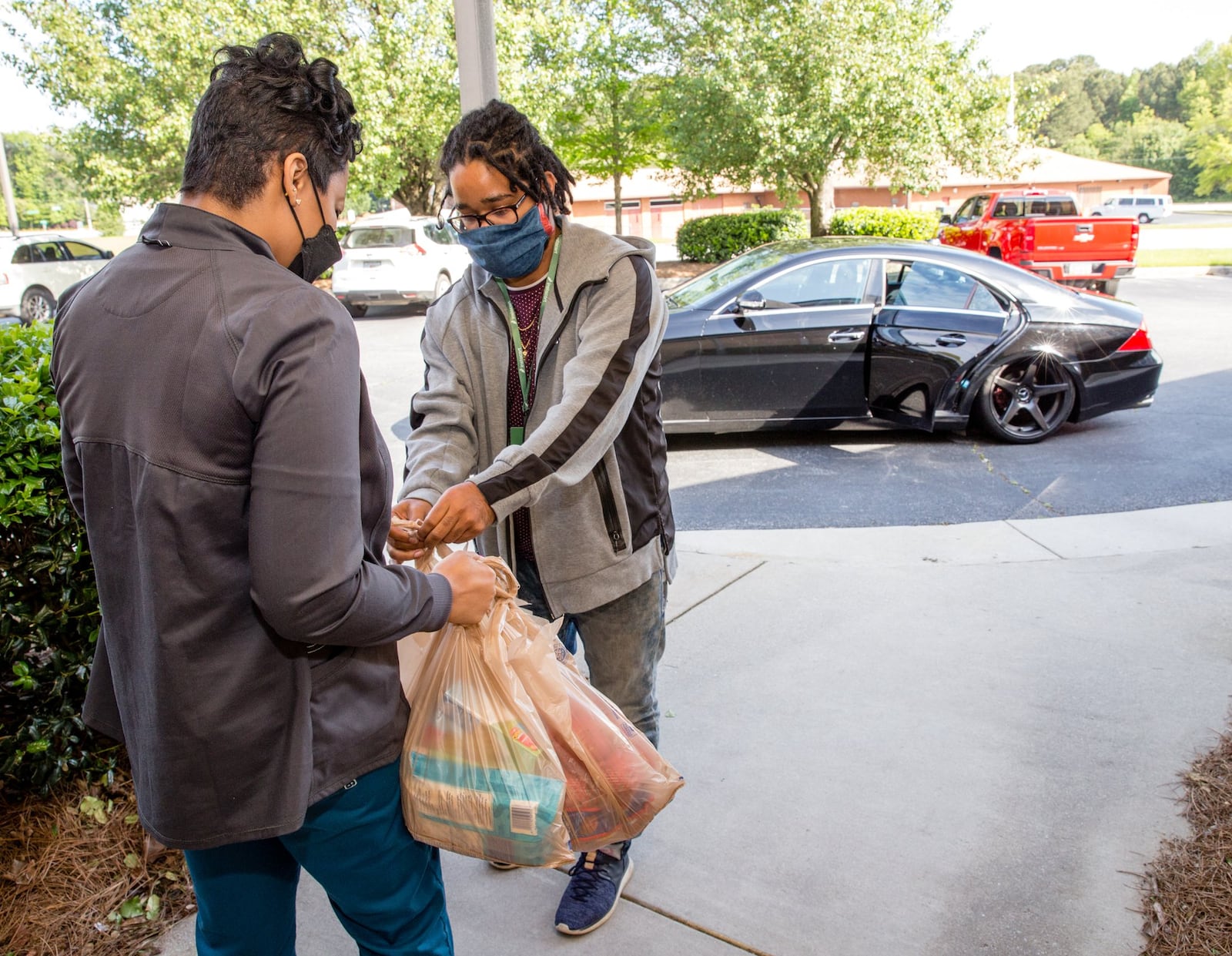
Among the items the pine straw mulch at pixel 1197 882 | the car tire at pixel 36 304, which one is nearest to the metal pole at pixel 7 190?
the car tire at pixel 36 304

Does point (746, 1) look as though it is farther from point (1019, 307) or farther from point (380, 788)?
point (380, 788)

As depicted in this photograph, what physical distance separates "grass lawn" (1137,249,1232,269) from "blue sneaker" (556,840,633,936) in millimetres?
22403

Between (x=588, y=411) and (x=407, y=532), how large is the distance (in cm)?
47

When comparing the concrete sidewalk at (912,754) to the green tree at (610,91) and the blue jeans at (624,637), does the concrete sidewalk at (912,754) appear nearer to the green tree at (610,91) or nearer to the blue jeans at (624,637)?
the blue jeans at (624,637)

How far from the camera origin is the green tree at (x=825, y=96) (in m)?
16.3

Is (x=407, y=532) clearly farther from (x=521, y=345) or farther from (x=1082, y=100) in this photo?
(x=1082, y=100)

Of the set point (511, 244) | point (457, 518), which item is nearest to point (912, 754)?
point (457, 518)

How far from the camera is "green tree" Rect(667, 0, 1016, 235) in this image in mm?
16297

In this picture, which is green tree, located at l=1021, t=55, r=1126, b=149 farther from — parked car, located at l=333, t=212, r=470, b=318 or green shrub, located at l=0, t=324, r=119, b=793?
green shrub, located at l=0, t=324, r=119, b=793

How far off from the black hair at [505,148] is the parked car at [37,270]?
1675 centimetres

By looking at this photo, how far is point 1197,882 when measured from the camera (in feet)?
8.44

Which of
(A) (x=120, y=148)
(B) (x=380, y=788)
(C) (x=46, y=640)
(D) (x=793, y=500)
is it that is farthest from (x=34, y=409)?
(A) (x=120, y=148)

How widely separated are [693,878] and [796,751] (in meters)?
0.74

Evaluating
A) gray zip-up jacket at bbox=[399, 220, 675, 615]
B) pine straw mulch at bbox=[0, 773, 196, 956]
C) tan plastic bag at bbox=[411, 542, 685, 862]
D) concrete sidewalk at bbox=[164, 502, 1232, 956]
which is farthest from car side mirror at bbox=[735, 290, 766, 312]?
tan plastic bag at bbox=[411, 542, 685, 862]
